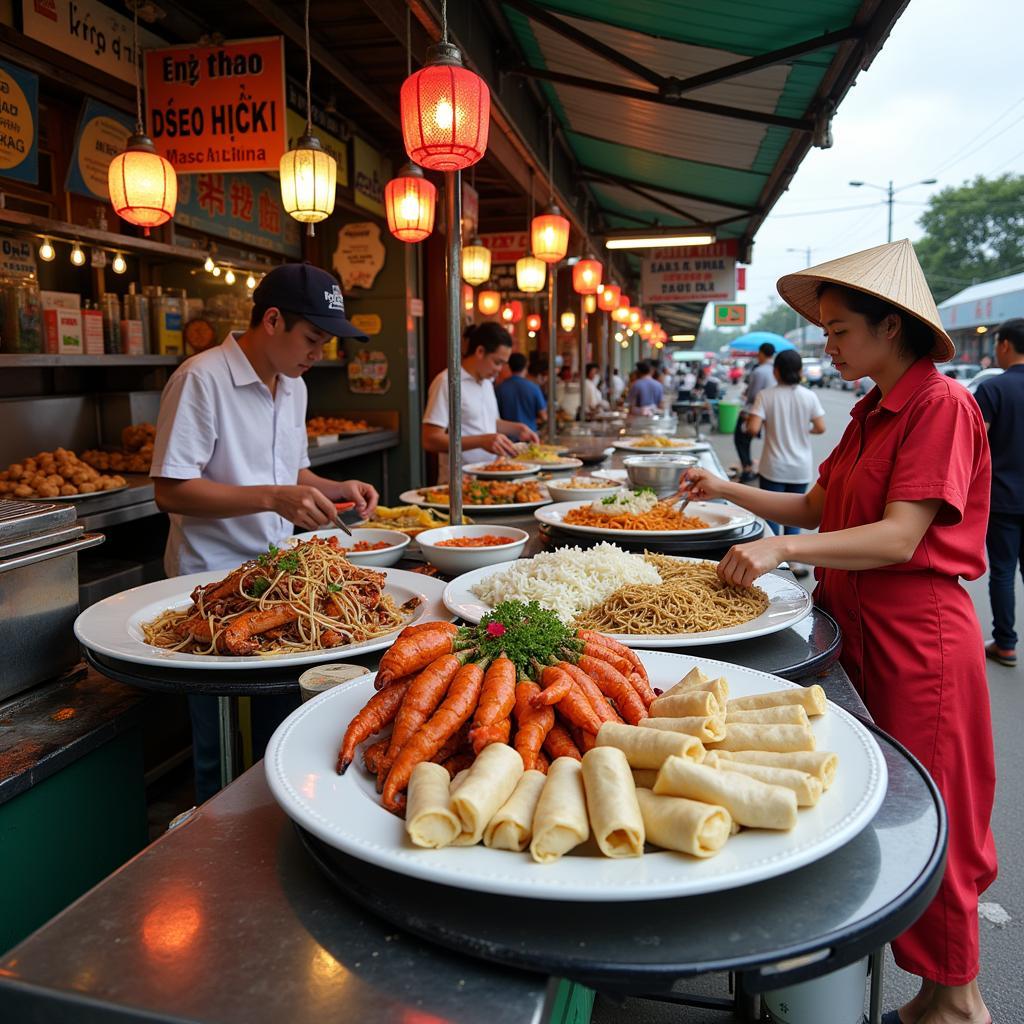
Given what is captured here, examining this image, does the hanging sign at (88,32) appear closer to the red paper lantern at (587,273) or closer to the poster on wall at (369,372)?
the poster on wall at (369,372)

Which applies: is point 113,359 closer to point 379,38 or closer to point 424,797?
point 379,38

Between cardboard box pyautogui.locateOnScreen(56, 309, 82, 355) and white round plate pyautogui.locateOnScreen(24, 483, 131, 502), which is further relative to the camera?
cardboard box pyautogui.locateOnScreen(56, 309, 82, 355)

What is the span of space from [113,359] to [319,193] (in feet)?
6.69

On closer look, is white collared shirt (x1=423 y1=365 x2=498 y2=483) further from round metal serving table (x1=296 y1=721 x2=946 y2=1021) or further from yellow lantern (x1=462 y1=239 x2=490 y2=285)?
round metal serving table (x1=296 y1=721 x2=946 y2=1021)

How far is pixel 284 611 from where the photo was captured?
6.64ft

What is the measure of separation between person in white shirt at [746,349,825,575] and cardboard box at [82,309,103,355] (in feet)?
21.7

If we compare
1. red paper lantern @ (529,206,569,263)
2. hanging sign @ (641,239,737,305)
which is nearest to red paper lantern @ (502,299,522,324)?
hanging sign @ (641,239,737,305)

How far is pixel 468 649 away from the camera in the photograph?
1.63 meters

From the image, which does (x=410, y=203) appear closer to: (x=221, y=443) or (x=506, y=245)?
(x=221, y=443)

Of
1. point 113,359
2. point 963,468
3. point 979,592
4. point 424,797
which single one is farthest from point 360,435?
point 424,797

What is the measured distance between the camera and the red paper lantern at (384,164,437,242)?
5930 mm

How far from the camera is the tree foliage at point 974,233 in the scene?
4894cm

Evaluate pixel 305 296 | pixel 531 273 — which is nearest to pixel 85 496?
pixel 305 296

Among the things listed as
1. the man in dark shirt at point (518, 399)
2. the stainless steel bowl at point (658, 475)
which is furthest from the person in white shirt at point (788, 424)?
the stainless steel bowl at point (658, 475)
